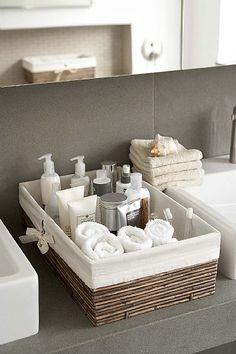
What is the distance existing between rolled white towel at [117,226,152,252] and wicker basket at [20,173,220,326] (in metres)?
0.06

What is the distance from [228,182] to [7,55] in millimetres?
806

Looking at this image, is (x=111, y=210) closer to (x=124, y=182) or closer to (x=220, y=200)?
(x=124, y=182)

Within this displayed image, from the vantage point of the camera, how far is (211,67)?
6.26 feet

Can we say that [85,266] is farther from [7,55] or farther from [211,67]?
[211,67]

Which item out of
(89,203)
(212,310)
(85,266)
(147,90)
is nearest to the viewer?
(85,266)

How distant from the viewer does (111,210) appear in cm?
151

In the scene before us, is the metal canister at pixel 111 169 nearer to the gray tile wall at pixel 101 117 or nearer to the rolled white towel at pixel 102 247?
the gray tile wall at pixel 101 117

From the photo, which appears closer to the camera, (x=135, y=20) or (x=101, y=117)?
(x=135, y=20)

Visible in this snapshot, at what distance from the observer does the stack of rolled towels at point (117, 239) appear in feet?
4.37

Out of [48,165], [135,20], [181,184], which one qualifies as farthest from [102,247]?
[135,20]

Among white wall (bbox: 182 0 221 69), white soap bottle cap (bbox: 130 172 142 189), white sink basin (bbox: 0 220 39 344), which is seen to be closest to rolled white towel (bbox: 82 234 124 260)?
white sink basin (bbox: 0 220 39 344)

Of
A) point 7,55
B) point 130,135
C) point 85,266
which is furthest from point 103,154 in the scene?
point 85,266

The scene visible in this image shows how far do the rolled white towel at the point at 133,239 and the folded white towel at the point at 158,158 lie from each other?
1.06ft

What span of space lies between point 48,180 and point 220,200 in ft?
1.79
